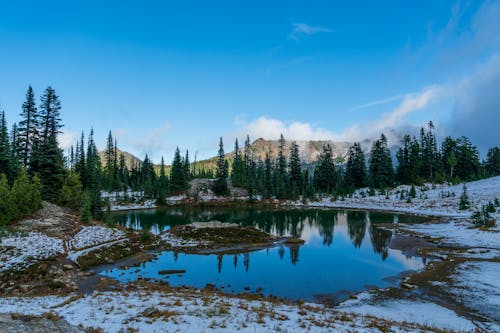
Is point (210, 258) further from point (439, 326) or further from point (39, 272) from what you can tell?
point (439, 326)

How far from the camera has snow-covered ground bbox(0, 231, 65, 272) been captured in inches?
861

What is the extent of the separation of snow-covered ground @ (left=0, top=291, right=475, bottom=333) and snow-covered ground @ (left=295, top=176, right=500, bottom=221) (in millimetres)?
43251

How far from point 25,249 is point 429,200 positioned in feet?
256

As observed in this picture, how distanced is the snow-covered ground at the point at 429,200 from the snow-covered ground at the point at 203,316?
1703 inches

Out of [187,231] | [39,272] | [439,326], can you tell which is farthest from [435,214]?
[39,272]

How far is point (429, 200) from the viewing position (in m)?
71.6

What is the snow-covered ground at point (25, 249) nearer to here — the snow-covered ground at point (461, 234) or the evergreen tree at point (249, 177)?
the snow-covered ground at point (461, 234)

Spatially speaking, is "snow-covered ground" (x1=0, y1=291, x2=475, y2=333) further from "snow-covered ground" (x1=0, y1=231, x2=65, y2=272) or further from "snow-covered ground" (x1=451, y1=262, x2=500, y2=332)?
"snow-covered ground" (x1=0, y1=231, x2=65, y2=272)

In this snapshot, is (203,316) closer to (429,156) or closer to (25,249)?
(25,249)

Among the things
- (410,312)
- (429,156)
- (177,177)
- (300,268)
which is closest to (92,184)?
(177,177)

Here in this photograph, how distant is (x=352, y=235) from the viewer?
42156mm

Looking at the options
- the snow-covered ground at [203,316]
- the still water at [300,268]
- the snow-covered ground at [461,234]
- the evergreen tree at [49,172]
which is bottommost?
the still water at [300,268]

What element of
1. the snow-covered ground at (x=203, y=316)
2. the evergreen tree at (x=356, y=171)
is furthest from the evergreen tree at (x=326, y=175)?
the snow-covered ground at (x=203, y=316)

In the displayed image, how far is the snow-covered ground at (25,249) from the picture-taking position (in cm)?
2186
